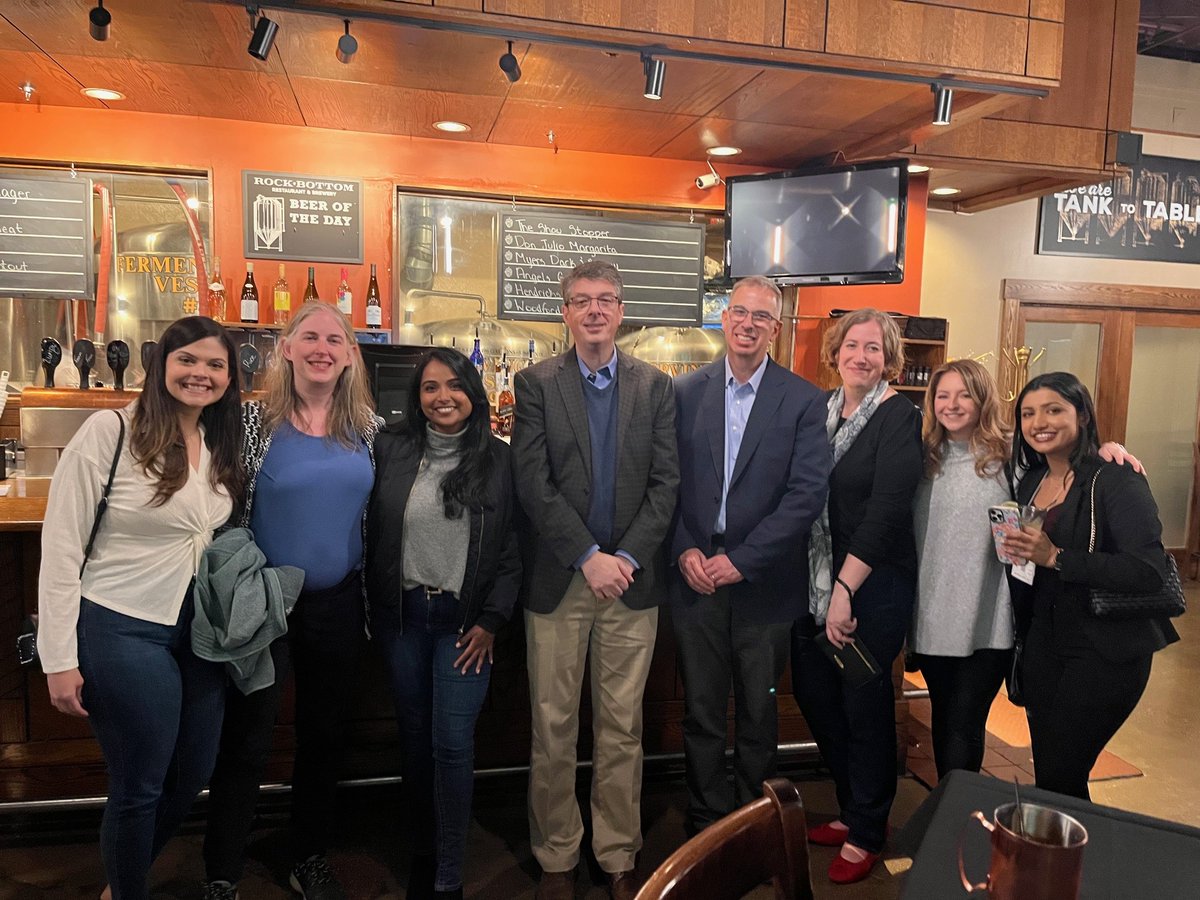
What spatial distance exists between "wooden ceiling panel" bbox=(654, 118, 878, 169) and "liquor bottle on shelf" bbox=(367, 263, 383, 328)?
6.01 feet

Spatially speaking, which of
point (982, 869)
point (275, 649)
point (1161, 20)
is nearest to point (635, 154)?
point (275, 649)

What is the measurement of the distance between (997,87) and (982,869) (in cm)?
339

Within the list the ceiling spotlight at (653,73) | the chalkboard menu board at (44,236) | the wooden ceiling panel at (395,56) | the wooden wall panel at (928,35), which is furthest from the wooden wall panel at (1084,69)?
the chalkboard menu board at (44,236)

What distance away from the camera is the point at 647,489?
2502mm

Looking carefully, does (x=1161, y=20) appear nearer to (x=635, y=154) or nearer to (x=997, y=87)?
(x=997, y=87)

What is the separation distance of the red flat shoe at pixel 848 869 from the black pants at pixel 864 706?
48 millimetres

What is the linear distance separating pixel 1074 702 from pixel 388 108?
3908mm

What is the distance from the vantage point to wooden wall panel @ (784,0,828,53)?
327 centimetres

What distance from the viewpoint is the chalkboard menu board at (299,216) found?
15.2ft

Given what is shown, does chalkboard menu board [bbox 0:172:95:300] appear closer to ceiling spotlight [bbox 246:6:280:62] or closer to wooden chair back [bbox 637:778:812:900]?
ceiling spotlight [bbox 246:6:280:62]

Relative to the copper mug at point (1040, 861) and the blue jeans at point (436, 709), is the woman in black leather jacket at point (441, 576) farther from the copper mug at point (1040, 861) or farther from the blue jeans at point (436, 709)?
the copper mug at point (1040, 861)

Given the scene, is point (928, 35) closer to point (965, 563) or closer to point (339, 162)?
point (965, 563)

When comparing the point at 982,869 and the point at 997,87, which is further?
the point at 997,87

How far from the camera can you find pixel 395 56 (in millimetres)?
3434
